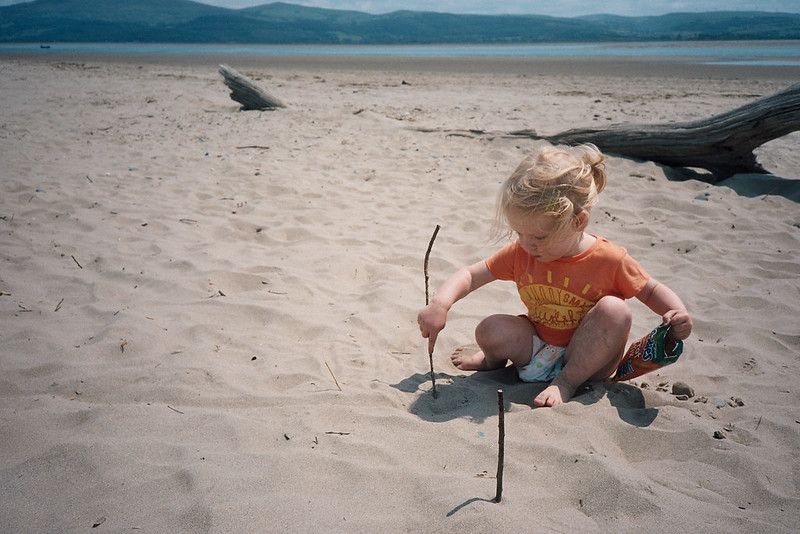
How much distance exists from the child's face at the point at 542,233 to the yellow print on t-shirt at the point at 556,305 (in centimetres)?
21

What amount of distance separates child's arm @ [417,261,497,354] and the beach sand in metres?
0.35

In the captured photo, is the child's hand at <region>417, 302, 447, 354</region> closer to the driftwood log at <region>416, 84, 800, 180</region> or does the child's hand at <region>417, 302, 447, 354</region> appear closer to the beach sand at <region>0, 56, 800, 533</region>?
the beach sand at <region>0, 56, 800, 533</region>

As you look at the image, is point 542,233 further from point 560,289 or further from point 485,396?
point 485,396

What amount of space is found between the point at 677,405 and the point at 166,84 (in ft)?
52.5

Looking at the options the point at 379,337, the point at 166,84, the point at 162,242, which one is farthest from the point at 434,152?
the point at 166,84

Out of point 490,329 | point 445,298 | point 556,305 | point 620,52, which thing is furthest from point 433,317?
point 620,52

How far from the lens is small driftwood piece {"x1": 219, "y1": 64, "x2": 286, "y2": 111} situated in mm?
9766

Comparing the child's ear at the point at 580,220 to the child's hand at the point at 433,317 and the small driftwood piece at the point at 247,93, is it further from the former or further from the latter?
the small driftwood piece at the point at 247,93

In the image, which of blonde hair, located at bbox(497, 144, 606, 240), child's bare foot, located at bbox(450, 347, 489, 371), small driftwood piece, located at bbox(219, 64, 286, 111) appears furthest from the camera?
small driftwood piece, located at bbox(219, 64, 286, 111)

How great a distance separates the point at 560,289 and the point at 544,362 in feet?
1.32

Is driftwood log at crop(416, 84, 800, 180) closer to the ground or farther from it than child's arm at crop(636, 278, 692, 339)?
farther from it

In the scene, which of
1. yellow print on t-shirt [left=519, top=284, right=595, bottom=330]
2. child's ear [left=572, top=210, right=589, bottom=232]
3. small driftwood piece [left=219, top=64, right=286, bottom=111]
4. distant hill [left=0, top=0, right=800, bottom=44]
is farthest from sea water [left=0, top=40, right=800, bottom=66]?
distant hill [left=0, top=0, right=800, bottom=44]

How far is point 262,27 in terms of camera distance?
12400 centimetres

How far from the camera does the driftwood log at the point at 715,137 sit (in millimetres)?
5402
